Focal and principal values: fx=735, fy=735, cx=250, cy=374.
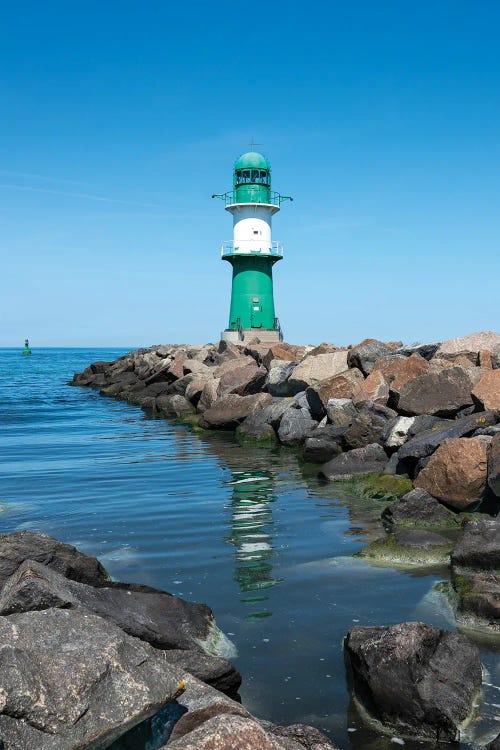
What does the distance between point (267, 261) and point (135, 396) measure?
502 inches

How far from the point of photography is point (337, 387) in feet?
51.7

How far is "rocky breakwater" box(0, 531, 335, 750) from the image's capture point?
3230 mm

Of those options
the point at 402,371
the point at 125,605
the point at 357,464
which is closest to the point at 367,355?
the point at 402,371

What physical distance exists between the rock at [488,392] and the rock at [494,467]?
2414 millimetres

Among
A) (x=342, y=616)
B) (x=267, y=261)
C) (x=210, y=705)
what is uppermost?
(x=267, y=261)

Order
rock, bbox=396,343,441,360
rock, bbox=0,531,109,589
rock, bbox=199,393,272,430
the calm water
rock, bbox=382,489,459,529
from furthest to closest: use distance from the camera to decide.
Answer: rock, bbox=199,393,272,430 → rock, bbox=396,343,441,360 → rock, bbox=382,489,459,529 → rock, bbox=0,531,109,589 → the calm water

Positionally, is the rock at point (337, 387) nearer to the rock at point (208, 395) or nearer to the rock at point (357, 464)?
the rock at point (357, 464)

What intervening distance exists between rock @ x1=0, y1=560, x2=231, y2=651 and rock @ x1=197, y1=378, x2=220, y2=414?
15003 millimetres

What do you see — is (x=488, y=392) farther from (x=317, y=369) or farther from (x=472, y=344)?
(x=317, y=369)

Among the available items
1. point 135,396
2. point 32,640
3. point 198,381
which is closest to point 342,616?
point 32,640

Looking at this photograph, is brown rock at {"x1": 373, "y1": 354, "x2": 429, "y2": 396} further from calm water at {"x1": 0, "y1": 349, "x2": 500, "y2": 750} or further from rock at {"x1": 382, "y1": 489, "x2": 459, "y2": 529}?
rock at {"x1": 382, "y1": 489, "x2": 459, "y2": 529}

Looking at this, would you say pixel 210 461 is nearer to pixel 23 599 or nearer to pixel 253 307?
pixel 23 599

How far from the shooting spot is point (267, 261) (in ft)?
127

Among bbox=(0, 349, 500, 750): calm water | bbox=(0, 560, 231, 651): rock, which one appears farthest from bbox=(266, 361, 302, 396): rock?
bbox=(0, 560, 231, 651): rock
